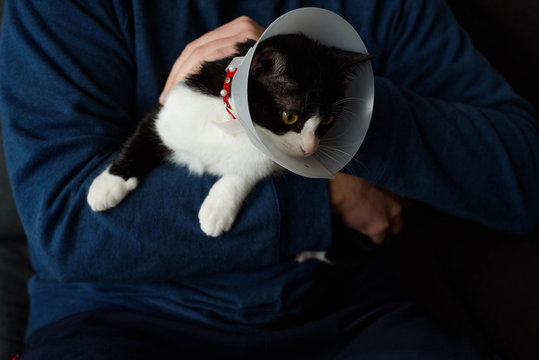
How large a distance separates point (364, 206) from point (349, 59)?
472 millimetres

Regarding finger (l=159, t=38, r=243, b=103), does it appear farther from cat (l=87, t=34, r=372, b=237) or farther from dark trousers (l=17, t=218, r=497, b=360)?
dark trousers (l=17, t=218, r=497, b=360)

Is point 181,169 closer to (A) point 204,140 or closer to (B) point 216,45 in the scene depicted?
(A) point 204,140

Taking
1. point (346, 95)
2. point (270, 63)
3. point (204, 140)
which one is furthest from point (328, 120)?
point (204, 140)

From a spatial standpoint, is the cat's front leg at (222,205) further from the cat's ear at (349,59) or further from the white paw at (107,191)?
the cat's ear at (349,59)

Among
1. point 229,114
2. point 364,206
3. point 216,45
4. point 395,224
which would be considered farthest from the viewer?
point 395,224

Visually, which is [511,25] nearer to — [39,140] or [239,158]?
[239,158]

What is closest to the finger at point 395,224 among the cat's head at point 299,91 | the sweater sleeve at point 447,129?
the sweater sleeve at point 447,129

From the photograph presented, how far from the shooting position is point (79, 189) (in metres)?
0.86

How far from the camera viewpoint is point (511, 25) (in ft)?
4.27

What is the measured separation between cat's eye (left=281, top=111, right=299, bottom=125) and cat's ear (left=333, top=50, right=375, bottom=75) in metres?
0.15

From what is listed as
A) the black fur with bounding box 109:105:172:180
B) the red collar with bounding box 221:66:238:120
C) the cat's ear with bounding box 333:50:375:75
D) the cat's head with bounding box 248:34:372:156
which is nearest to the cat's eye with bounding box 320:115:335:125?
the cat's head with bounding box 248:34:372:156

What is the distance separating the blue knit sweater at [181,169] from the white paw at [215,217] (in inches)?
1.1

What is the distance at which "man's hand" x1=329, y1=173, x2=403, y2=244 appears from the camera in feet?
3.26

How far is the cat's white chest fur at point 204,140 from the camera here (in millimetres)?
849
